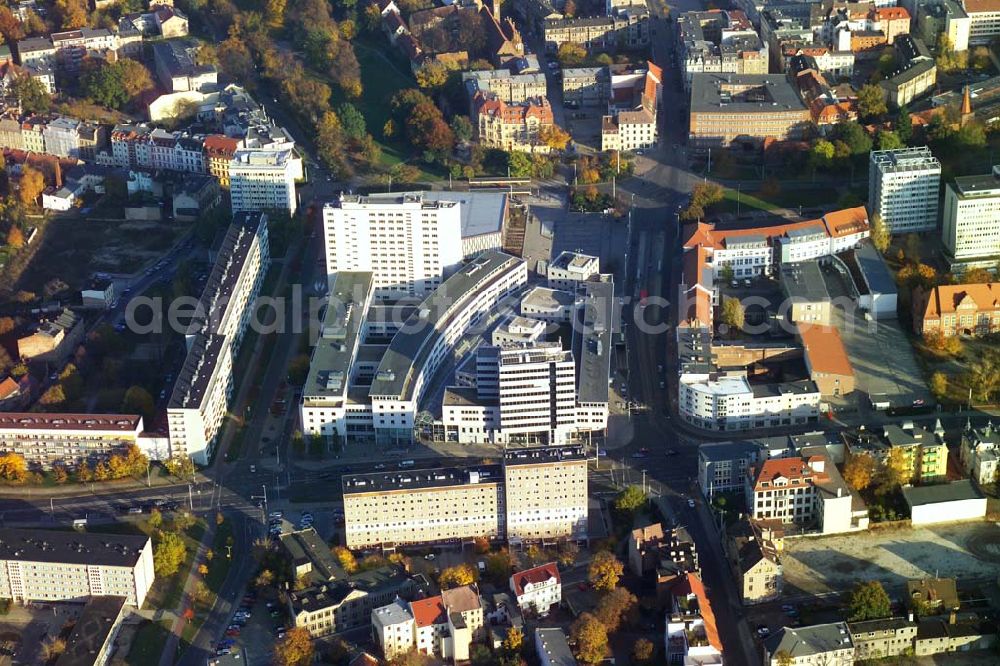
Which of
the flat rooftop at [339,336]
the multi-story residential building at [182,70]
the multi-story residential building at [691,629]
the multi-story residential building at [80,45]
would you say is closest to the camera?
the multi-story residential building at [691,629]

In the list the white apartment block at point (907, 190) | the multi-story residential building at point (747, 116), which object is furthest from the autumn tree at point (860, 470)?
the multi-story residential building at point (747, 116)

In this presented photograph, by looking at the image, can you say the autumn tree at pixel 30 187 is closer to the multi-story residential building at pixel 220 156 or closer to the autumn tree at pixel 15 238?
the autumn tree at pixel 15 238

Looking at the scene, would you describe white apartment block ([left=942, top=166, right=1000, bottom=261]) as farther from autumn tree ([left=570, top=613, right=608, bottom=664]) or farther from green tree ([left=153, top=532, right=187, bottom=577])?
green tree ([left=153, top=532, right=187, bottom=577])

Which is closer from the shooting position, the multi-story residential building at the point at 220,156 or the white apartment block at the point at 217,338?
the white apartment block at the point at 217,338

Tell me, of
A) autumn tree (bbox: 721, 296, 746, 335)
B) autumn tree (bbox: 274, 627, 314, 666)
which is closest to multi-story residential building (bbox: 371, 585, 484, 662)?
autumn tree (bbox: 274, 627, 314, 666)

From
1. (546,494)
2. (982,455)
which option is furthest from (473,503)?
(982,455)
